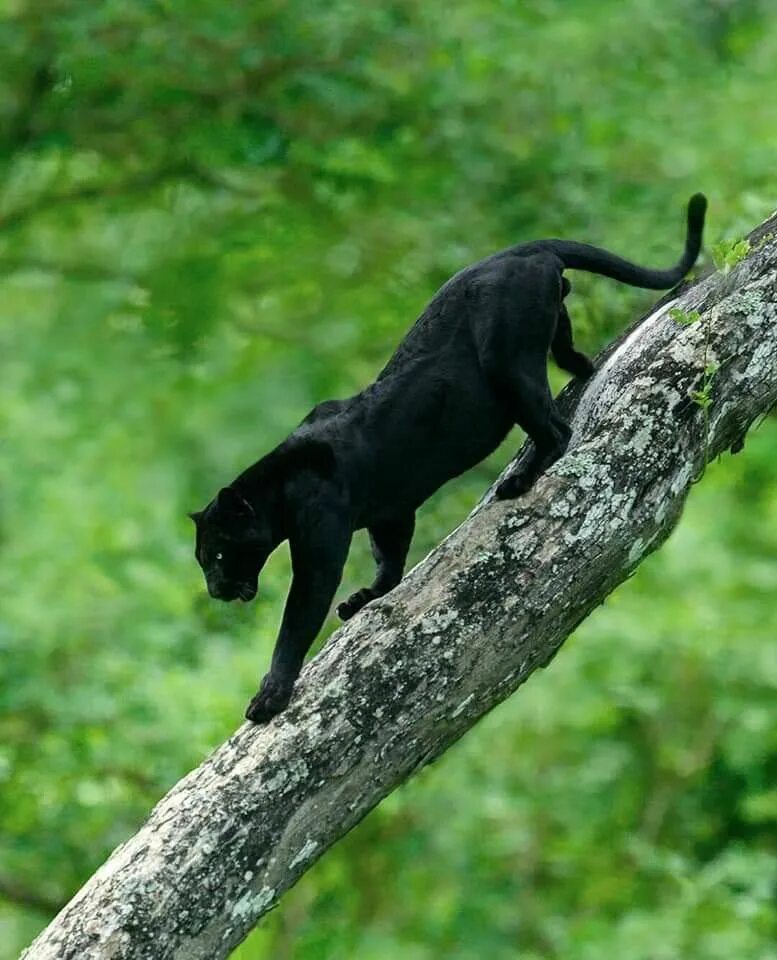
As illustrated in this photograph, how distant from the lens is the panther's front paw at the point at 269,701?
9.35 ft

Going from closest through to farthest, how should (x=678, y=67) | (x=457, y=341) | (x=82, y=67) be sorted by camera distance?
1. (x=457, y=341)
2. (x=82, y=67)
3. (x=678, y=67)

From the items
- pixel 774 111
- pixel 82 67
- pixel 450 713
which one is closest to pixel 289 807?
pixel 450 713

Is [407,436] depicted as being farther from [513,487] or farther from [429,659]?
[429,659]

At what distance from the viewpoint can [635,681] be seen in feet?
23.4

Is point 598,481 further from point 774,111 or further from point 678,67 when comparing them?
point 774,111

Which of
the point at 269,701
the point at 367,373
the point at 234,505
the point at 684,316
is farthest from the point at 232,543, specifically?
the point at 367,373

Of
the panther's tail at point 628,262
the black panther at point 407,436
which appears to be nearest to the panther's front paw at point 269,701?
the black panther at point 407,436

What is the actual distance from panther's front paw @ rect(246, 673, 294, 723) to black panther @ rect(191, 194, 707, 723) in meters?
0.18

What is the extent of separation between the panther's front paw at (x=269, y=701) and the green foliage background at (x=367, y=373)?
225cm

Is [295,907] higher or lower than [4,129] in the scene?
lower

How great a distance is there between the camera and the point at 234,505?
323 centimetres

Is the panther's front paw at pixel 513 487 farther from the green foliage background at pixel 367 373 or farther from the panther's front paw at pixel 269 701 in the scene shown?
the green foliage background at pixel 367 373

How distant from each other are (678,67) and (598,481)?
4.45m

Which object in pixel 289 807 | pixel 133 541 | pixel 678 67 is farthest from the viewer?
pixel 133 541
